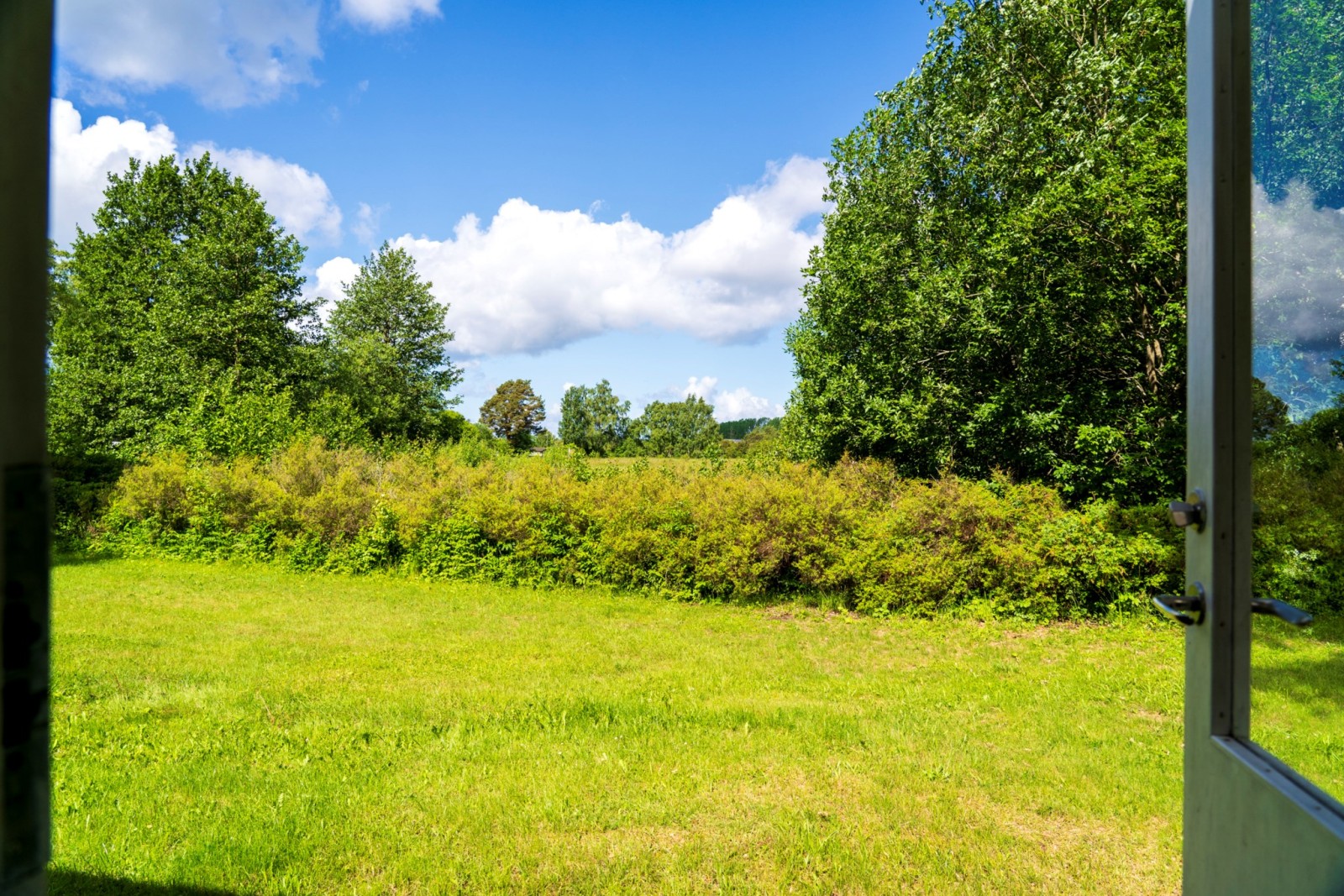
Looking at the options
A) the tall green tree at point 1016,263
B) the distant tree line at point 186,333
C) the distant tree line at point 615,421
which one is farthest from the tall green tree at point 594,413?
the tall green tree at point 1016,263

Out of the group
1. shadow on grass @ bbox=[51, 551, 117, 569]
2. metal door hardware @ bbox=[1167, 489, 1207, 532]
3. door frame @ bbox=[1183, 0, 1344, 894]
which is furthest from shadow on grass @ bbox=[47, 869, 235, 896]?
shadow on grass @ bbox=[51, 551, 117, 569]

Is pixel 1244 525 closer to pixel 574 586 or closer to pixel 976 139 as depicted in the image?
pixel 574 586

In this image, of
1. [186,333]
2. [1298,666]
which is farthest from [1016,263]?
[186,333]

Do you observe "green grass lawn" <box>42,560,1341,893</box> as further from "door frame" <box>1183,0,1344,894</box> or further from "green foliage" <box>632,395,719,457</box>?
"green foliage" <box>632,395,719,457</box>

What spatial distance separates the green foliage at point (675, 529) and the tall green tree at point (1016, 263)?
6.23 feet

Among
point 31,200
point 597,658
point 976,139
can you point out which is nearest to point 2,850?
point 31,200

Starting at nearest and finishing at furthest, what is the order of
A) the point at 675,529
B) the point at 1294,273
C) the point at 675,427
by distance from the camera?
the point at 1294,273 < the point at 675,529 < the point at 675,427

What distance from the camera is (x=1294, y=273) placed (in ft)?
5.08

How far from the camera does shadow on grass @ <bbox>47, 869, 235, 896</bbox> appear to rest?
2746mm

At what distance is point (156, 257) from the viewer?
2119 centimetres

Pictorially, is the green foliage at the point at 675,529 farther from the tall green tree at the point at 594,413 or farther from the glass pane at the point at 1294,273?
the tall green tree at the point at 594,413

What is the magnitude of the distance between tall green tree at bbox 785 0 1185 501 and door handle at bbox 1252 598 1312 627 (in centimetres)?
811

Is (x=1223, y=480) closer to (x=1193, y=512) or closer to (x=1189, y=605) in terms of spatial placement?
(x=1193, y=512)

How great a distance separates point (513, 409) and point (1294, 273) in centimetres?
5654
